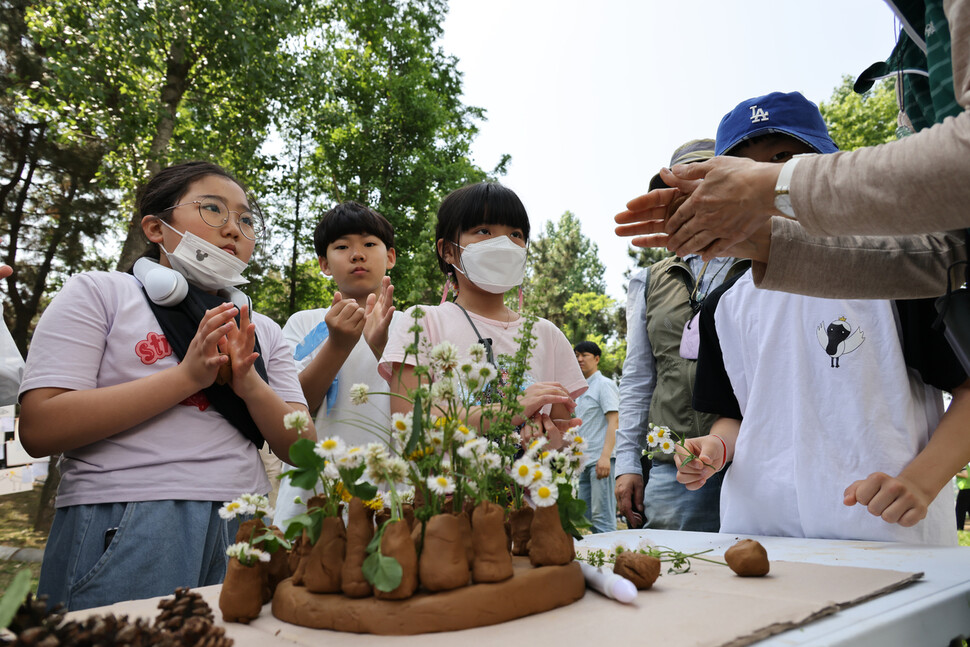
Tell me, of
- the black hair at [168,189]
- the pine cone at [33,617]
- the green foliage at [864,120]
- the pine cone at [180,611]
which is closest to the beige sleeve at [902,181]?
the pine cone at [180,611]

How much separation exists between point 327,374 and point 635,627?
2081 mm

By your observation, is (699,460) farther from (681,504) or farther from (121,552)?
(121,552)

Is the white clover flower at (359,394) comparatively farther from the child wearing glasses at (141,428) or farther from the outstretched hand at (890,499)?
the outstretched hand at (890,499)

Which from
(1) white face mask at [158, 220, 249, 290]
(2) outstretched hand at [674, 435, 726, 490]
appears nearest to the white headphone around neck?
(1) white face mask at [158, 220, 249, 290]

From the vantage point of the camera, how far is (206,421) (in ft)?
6.73

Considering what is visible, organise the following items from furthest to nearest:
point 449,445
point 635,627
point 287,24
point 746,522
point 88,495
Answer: point 287,24, point 746,522, point 88,495, point 449,445, point 635,627

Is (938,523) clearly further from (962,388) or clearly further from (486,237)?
(486,237)

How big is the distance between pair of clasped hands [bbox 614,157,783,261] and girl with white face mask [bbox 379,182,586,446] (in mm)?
774

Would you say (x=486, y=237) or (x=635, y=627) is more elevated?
(x=486, y=237)

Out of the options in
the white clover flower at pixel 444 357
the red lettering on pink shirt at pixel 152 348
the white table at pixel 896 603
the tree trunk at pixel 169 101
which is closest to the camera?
the white table at pixel 896 603

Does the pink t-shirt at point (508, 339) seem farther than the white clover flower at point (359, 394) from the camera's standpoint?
Yes

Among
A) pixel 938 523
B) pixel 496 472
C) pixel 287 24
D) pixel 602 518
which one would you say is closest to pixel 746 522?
pixel 938 523

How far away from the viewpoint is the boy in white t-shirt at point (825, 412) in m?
1.88

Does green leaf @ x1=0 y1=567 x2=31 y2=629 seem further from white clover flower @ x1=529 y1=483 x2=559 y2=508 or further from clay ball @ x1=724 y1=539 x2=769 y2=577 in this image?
clay ball @ x1=724 y1=539 x2=769 y2=577
